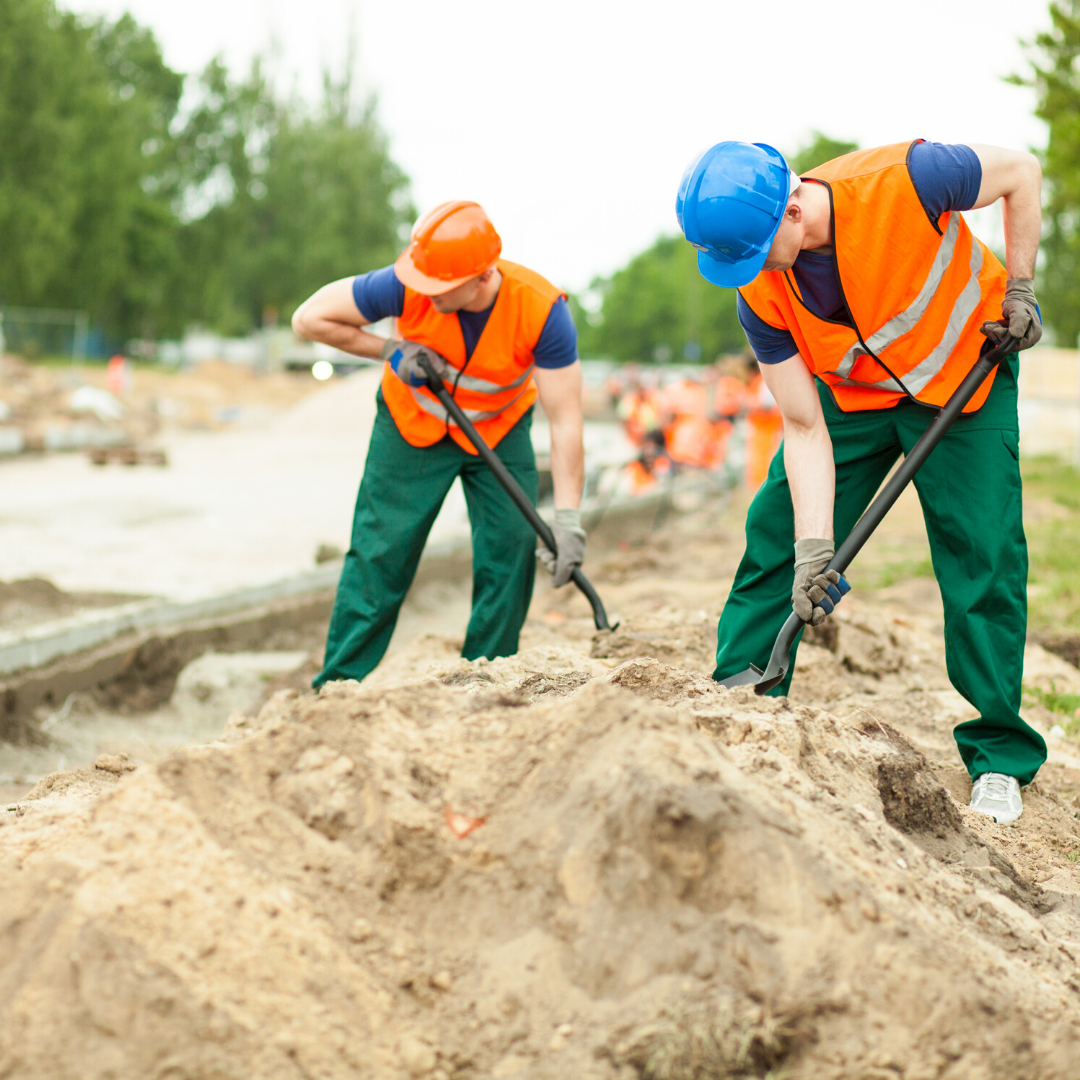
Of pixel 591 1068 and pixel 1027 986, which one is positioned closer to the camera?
pixel 591 1068

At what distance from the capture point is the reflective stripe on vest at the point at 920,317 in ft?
10.0

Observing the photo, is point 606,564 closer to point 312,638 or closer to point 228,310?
point 312,638

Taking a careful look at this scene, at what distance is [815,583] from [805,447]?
1.34 feet

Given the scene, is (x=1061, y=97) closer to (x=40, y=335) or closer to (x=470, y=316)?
(x=470, y=316)

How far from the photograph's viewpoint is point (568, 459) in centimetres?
411

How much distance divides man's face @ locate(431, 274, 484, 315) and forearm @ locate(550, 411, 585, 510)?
0.56m

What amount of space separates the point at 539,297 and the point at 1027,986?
257 centimetres

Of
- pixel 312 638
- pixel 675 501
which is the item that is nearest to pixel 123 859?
pixel 312 638

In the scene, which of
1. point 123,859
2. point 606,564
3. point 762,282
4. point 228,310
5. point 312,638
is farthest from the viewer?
point 228,310

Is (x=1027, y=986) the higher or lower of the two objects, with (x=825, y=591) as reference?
lower

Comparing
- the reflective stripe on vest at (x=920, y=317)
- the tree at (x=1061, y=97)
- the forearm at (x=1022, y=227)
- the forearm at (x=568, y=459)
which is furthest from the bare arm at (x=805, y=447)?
the tree at (x=1061, y=97)

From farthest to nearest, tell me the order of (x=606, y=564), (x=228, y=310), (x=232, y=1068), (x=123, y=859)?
(x=228, y=310) < (x=606, y=564) < (x=123, y=859) < (x=232, y=1068)

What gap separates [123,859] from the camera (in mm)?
1939

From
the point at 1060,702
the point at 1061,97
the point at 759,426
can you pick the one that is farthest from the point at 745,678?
the point at 1061,97
